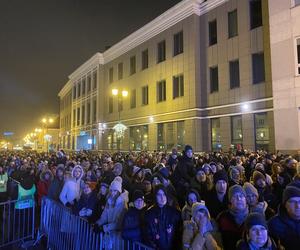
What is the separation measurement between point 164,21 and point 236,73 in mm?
9368

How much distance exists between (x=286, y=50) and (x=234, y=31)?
5301 mm

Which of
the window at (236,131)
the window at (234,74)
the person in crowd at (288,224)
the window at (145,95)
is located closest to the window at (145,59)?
the window at (145,95)

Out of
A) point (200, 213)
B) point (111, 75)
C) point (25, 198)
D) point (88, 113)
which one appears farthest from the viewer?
point (88, 113)

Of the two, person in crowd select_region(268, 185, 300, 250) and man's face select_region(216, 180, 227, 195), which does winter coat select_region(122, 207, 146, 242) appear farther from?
person in crowd select_region(268, 185, 300, 250)

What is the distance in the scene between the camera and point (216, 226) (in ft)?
13.6

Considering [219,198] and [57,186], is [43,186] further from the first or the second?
[219,198]

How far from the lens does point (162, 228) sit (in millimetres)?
4652

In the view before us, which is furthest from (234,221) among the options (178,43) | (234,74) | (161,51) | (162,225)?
(161,51)

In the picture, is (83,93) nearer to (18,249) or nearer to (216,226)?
(18,249)

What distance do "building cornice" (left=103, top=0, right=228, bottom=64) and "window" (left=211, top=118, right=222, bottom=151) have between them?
9037 millimetres

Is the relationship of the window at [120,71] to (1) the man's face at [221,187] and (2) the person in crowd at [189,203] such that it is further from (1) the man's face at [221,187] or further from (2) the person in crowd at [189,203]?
(2) the person in crowd at [189,203]

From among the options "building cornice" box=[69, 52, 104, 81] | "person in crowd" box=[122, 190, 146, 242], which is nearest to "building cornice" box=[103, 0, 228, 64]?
"building cornice" box=[69, 52, 104, 81]

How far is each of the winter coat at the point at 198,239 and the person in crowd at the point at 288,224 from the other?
708mm

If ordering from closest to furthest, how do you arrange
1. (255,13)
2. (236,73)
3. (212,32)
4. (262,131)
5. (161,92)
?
1. (262,131)
2. (255,13)
3. (236,73)
4. (212,32)
5. (161,92)
